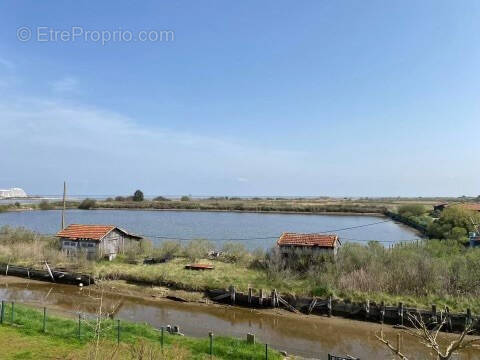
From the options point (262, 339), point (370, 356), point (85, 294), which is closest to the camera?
point (370, 356)

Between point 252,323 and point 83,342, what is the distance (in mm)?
8977

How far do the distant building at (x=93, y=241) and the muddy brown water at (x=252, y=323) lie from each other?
4.98 m

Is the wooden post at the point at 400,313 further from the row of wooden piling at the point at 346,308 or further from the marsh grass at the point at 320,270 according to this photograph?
the marsh grass at the point at 320,270

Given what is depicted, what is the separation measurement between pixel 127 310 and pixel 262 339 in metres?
8.48

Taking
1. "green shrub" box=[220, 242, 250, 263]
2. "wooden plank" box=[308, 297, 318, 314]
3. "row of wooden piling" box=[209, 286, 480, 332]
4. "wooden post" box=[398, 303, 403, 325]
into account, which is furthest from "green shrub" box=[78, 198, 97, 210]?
"wooden post" box=[398, 303, 403, 325]

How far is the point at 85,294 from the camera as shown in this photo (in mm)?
27266

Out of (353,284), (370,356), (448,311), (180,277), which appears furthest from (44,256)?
(448,311)

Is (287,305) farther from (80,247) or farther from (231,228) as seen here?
(231,228)

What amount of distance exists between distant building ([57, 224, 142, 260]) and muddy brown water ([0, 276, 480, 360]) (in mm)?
4981

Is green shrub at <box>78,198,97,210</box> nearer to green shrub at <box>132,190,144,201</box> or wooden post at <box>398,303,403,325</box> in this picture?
green shrub at <box>132,190,144,201</box>

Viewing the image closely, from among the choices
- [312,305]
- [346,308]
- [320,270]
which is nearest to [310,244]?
[320,270]

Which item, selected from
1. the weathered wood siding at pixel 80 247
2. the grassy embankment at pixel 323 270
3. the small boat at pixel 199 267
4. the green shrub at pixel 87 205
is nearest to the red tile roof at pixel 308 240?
the grassy embankment at pixel 323 270

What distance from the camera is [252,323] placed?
22.0 metres

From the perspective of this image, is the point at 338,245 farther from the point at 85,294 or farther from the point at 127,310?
the point at 85,294
